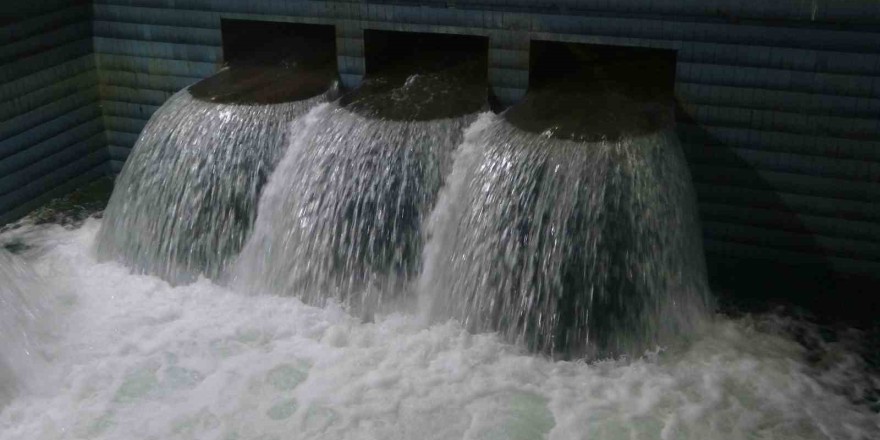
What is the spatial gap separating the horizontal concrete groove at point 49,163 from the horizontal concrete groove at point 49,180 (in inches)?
0.8

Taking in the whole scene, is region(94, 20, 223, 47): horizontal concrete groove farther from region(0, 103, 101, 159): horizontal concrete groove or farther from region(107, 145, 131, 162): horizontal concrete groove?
region(107, 145, 131, 162): horizontal concrete groove

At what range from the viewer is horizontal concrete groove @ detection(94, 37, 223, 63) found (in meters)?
4.85

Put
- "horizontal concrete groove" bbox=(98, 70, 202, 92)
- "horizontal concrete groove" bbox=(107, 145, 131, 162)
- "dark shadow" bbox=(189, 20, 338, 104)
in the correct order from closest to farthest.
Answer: "dark shadow" bbox=(189, 20, 338, 104)
"horizontal concrete groove" bbox=(98, 70, 202, 92)
"horizontal concrete groove" bbox=(107, 145, 131, 162)

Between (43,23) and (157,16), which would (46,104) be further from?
(157,16)

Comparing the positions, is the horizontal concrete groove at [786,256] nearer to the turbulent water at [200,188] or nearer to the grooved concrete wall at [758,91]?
the grooved concrete wall at [758,91]

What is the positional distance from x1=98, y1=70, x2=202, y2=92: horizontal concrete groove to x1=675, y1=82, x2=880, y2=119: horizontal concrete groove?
2.44 m

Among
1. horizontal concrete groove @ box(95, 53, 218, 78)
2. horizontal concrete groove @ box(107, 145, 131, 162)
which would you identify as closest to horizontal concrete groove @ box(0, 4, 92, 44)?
horizontal concrete groove @ box(95, 53, 218, 78)

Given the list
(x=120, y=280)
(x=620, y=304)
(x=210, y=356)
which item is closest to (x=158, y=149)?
(x=120, y=280)

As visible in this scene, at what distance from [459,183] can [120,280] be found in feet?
5.02

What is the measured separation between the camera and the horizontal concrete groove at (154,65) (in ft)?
16.1

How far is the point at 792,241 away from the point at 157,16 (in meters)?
3.15

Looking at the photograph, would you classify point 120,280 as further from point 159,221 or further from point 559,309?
point 559,309

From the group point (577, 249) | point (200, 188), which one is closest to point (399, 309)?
point (577, 249)

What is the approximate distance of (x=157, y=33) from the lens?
4.90 m
